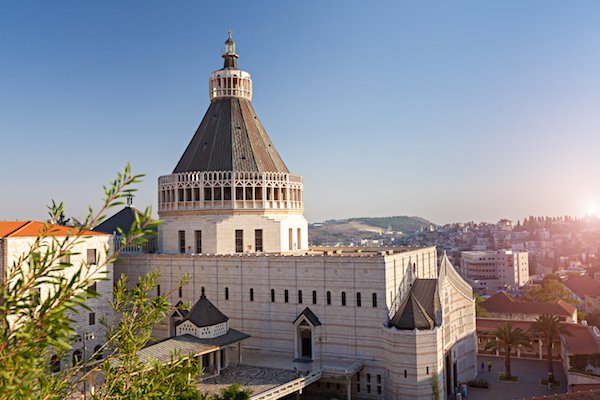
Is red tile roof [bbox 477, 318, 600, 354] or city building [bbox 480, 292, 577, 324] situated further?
city building [bbox 480, 292, 577, 324]

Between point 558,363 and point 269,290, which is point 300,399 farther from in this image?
point 558,363

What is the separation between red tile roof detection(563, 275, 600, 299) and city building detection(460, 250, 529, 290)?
93.8 ft

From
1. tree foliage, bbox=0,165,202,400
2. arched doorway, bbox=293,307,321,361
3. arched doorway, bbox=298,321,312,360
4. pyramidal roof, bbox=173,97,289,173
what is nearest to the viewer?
tree foliage, bbox=0,165,202,400

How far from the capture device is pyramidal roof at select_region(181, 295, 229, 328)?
3866cm

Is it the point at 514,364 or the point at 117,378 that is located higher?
the point at 117,378

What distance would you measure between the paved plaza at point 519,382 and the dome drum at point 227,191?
2407cm

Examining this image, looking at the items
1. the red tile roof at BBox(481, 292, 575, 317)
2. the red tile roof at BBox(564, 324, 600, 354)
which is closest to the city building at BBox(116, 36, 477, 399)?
the red tile roof at BBox(564, 324, 600, 354)

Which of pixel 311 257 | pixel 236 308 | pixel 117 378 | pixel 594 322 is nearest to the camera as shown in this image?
pixel 117 378

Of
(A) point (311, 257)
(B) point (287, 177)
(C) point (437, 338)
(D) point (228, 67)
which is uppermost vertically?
(D) point (228, 67)

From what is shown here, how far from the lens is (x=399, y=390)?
3641cm

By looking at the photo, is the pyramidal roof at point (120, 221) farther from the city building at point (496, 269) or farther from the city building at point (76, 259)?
the city building at point (496, 269)

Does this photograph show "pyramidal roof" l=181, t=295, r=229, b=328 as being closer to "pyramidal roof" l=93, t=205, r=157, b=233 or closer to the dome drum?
the dome drum

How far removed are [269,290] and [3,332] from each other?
34477 millimetres

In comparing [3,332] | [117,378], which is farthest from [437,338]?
[3,332]
